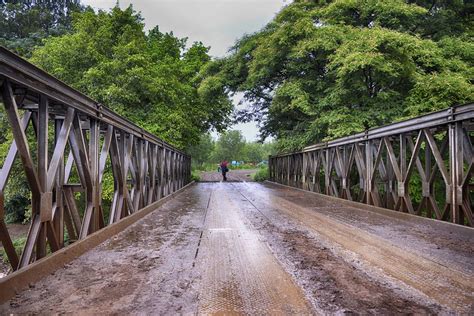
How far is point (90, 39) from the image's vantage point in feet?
45.9

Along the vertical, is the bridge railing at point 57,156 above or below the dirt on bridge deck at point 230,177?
above

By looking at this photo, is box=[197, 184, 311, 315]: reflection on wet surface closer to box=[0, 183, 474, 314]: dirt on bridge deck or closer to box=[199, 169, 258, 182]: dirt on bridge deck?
box=[0, 183, 474, 314]: dirt on bridge deck

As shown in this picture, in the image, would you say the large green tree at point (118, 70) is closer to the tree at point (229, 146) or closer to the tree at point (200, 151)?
the tree at point (200, 151)

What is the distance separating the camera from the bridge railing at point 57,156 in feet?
8.24

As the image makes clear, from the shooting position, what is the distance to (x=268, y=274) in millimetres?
2465

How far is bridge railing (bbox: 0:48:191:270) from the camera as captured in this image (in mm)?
2512

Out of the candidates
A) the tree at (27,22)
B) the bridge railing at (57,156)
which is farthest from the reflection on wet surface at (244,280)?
the tree at (27,22)

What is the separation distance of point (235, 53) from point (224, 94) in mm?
2106

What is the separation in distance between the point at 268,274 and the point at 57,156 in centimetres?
213

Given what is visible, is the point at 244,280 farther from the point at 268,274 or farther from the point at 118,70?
the point at 118,70

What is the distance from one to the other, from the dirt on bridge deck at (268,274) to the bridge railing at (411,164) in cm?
76

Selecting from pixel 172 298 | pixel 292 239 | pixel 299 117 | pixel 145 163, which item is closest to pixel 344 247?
A: pixel 292 239

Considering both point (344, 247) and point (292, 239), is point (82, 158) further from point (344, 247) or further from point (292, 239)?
point (344, 247)

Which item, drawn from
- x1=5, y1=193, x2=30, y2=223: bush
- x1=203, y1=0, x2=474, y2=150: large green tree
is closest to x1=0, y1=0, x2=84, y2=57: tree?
x1=5, y1=193, x2=30, y2=223: bush
